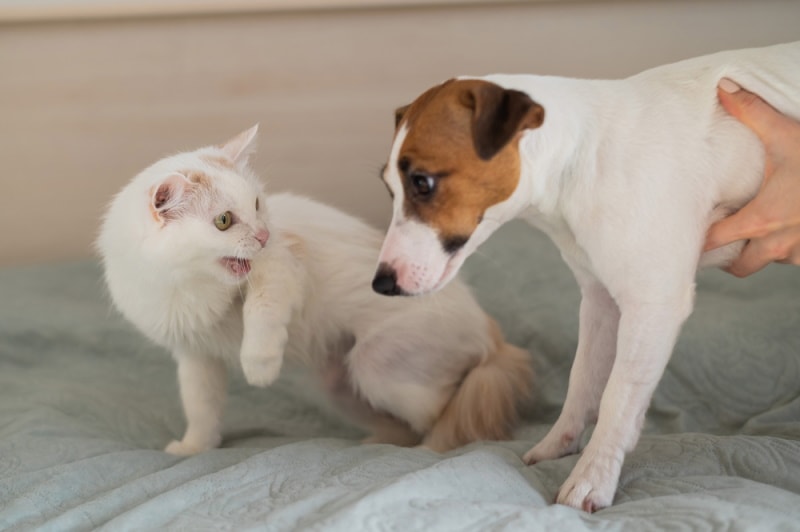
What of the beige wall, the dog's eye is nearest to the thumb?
the dog's eye

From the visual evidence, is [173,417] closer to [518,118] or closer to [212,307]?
[212,307]

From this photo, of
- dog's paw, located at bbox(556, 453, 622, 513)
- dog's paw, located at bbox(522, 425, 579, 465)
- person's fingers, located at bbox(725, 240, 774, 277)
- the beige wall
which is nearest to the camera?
dog's paw, located at bbox(556, 453, 622, 513)

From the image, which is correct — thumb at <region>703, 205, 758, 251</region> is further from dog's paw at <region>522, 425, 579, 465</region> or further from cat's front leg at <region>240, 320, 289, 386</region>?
cat's front leg at <region>240, 320, 289, 386</region>

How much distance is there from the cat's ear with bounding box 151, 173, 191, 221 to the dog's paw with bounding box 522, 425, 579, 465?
2.17ft

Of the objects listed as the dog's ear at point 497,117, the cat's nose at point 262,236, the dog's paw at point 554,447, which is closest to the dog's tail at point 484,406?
the dog's paw at point 554,447

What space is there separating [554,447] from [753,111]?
1.88ft

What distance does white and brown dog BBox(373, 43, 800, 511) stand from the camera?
1179 millimetres

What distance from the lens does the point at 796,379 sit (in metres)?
1.63

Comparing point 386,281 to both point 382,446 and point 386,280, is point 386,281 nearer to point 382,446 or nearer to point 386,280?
point 386,280

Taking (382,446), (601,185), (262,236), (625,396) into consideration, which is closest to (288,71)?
(262,236)

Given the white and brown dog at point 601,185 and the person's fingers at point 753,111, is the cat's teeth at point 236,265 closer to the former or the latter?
the white and brown dog at point 601,185

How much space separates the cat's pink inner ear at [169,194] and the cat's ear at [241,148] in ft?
0.65

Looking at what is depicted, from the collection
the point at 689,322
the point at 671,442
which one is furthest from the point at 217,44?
the point at 671,442

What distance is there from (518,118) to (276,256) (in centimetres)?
55
